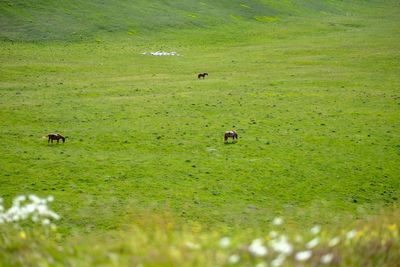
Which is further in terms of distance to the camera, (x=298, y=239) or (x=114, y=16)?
(x=114, y=16)

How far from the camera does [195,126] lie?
3659 cm

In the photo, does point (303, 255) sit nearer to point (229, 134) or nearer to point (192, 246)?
point (192, 246)

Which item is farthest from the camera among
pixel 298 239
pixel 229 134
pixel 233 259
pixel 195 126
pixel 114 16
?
pixel 114 16

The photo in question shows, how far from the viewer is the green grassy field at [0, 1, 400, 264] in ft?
76.0

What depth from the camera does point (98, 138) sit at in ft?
109

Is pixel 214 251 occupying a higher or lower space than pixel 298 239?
lower

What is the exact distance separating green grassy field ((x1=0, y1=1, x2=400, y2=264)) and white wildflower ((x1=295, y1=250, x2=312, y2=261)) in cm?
402

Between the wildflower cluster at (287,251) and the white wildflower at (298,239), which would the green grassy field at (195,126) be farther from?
the white wildflower at (298,239)

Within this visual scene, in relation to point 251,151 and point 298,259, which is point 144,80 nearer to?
point 251,151

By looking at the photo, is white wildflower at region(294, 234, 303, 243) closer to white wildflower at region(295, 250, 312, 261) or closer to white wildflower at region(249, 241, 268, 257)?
white wildflower at region(295, 250, 312, 261)

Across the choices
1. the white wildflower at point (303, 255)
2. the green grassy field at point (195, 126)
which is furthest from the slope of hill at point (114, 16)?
the white wildflower at point (303, 255)

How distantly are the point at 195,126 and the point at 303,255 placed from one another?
29.6 meters

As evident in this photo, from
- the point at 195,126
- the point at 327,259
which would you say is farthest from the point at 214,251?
the point at 195,126

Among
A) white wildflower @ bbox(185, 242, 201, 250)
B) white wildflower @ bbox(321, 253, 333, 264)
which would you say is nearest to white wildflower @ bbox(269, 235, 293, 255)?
white wildflower @ bbox(321, 253, 333, 264)
